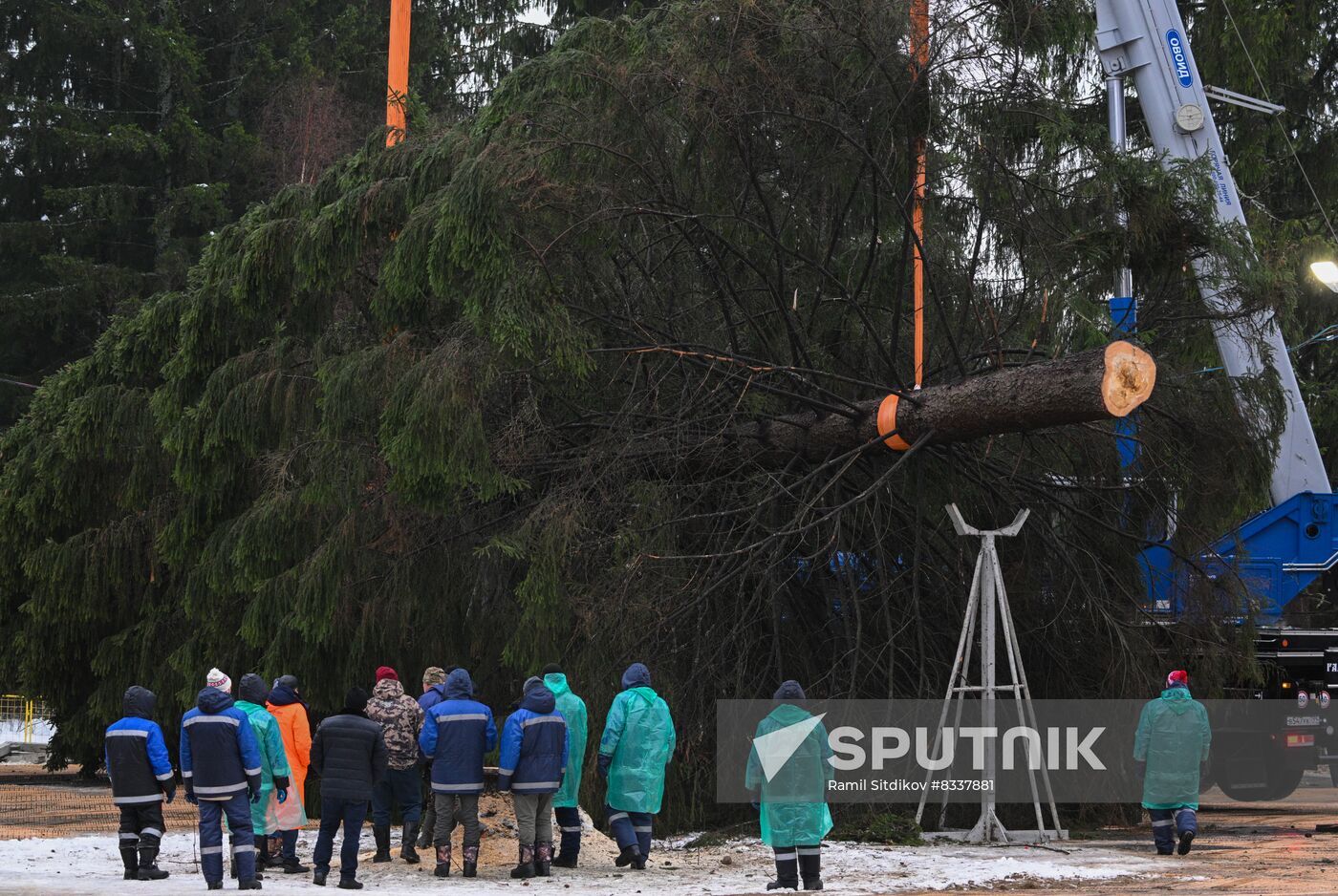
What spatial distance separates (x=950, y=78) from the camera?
493 inches

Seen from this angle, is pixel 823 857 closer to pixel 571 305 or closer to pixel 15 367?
pixel 571 305

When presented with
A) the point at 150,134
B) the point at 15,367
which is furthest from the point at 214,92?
the point at 15,367

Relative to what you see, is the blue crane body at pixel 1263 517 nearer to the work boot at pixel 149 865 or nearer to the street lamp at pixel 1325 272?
the street lamp at pixel 1325 272

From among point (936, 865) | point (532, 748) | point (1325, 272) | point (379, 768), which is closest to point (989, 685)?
point (936, 865)

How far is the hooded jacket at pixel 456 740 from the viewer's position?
10000 mm

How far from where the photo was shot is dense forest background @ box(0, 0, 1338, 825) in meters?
11.9

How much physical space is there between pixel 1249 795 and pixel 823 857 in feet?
27.4

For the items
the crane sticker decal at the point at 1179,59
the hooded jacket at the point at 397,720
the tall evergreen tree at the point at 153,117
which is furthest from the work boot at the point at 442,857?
the tall evergreen tree at the point at 153,117

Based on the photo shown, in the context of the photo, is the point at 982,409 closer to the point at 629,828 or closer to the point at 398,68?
the point at 629,828

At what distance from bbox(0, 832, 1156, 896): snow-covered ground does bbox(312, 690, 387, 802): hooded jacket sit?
593 mm

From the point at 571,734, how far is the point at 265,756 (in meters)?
1.99

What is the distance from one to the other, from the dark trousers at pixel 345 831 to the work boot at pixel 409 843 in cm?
99

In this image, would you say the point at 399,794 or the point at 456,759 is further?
the point at 399,794

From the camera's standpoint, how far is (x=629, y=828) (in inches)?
408
